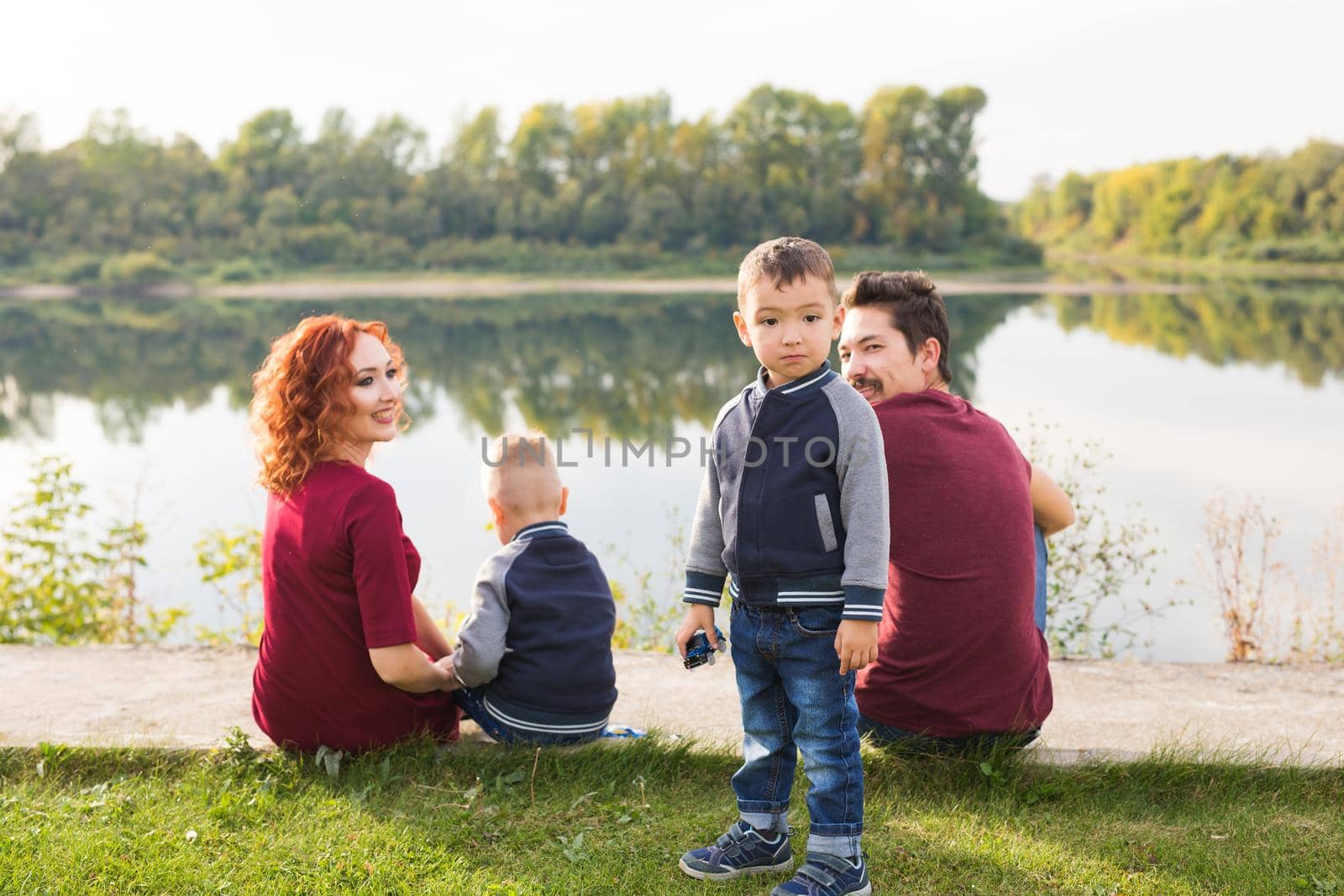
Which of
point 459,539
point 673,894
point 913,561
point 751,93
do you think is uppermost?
point 751,93

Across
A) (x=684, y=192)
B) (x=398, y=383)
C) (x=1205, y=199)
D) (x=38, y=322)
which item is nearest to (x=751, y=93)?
(x=684, y=192)

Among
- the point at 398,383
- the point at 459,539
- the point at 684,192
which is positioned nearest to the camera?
the point at 398,383

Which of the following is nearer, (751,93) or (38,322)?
(38,322)

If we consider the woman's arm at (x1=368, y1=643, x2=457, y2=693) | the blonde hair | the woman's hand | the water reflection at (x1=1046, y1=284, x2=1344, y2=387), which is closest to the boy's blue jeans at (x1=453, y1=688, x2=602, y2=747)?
the woman's hand

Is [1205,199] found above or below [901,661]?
above

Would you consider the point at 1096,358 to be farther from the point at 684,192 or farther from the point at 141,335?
the point at 141,335

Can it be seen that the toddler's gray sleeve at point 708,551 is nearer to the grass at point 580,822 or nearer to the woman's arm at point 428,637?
the grass at point 580,822

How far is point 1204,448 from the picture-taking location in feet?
49.9

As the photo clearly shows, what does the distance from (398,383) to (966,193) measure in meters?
44.3

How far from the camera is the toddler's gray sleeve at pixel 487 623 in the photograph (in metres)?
3.16

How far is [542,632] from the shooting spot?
3.20 meters

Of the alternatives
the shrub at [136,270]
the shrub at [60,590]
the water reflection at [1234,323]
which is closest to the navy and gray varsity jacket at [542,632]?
the shrub at [60,590]

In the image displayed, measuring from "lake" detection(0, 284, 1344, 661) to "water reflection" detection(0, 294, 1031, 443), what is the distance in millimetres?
121

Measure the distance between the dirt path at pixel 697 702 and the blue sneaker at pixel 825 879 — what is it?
893 mm
